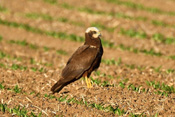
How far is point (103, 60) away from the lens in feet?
47.8

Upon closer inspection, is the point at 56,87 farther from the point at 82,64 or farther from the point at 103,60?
the point at 103,60

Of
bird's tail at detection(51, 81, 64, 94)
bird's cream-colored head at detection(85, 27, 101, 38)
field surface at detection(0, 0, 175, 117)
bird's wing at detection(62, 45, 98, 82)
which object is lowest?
field surface at detection(0, 0, 175, 117)

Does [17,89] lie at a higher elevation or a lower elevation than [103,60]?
higher

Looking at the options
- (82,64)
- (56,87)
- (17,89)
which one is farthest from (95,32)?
(17,89)

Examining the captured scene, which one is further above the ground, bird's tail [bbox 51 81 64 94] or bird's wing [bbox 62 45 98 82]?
bird's wing [bbox 62 45 98 82]

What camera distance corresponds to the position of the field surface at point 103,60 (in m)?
8.20

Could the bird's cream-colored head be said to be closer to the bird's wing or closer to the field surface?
the bird's wing

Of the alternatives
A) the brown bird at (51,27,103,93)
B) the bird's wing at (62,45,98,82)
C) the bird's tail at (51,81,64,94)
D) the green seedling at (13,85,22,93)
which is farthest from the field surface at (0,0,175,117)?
the bird's wing at (62,45,98,82)

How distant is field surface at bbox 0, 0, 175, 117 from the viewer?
820 cm

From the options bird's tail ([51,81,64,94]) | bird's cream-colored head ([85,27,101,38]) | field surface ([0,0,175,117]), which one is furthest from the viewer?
bird's cream-colored head ([85,27,101,38])

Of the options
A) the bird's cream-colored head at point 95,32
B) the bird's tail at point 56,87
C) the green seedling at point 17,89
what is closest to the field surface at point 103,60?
the green seedling at point 17,89

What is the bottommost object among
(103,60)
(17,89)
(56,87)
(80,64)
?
(103,60)

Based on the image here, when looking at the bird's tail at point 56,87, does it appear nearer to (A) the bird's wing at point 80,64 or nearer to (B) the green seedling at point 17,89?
(A) the bird's wing at point 80,64

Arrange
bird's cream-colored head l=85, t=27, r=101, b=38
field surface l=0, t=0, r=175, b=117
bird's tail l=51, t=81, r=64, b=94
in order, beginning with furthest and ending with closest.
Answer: bird's cream-colored head l=85, t=27, r=101, b=38 < bird's tail l=51, t=81, r=64, b=94 < field surface l=0, t=0, r=175, b=117
